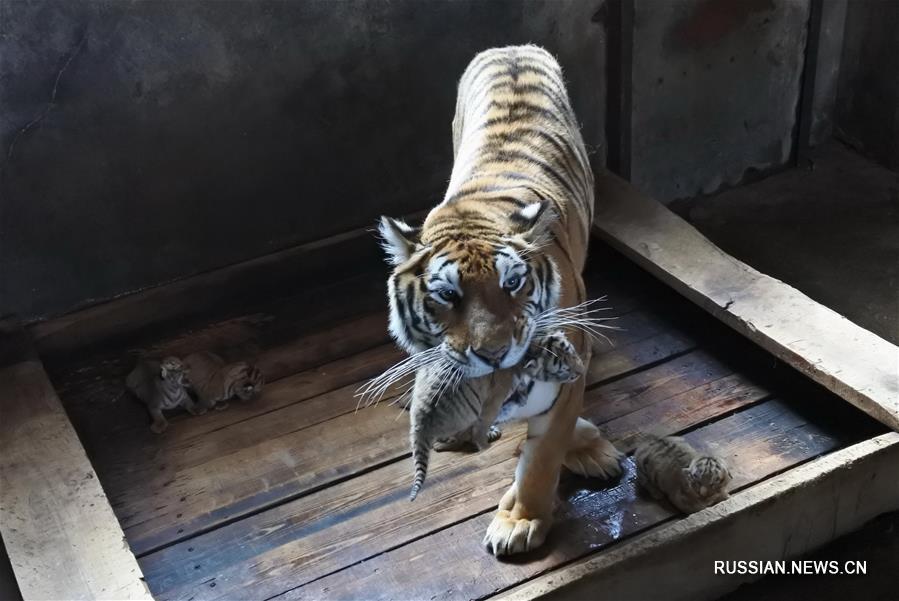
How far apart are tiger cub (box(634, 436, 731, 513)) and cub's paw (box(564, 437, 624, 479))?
63 millimetres

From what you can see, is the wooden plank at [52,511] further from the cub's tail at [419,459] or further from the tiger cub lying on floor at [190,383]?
the cub's tail at [419,459]

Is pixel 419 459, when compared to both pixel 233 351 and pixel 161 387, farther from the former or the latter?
pixel 233 351

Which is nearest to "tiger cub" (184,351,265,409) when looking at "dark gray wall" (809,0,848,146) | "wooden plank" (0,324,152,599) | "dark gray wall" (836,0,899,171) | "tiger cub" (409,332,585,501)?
"wooden plank" (0,324,152,599)

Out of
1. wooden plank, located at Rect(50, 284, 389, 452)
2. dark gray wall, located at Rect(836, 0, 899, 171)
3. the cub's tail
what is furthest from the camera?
dark gray wall, located at Rect(836, 0, 899, 171)

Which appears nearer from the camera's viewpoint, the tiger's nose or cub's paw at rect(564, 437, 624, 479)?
the tiger's nose

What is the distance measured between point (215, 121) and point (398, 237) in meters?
→ 1.36

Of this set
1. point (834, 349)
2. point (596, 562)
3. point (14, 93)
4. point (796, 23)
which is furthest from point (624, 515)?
point (796, 23)

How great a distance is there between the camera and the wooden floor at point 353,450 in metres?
2.41

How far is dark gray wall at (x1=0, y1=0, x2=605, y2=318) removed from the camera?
117 inches

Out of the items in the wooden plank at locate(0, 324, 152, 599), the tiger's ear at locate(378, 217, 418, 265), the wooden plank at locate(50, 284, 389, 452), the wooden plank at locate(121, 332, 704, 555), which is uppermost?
the tiger's ear at locate(378, 217, 418, 265)

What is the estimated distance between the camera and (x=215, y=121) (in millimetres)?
3193

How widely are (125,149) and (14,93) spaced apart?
35cm

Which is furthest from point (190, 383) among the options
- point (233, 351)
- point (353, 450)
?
point (353, 450)

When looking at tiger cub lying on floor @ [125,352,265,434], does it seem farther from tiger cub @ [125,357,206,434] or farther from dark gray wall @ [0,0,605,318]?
dark gray wall @ [0,0,605,318]
